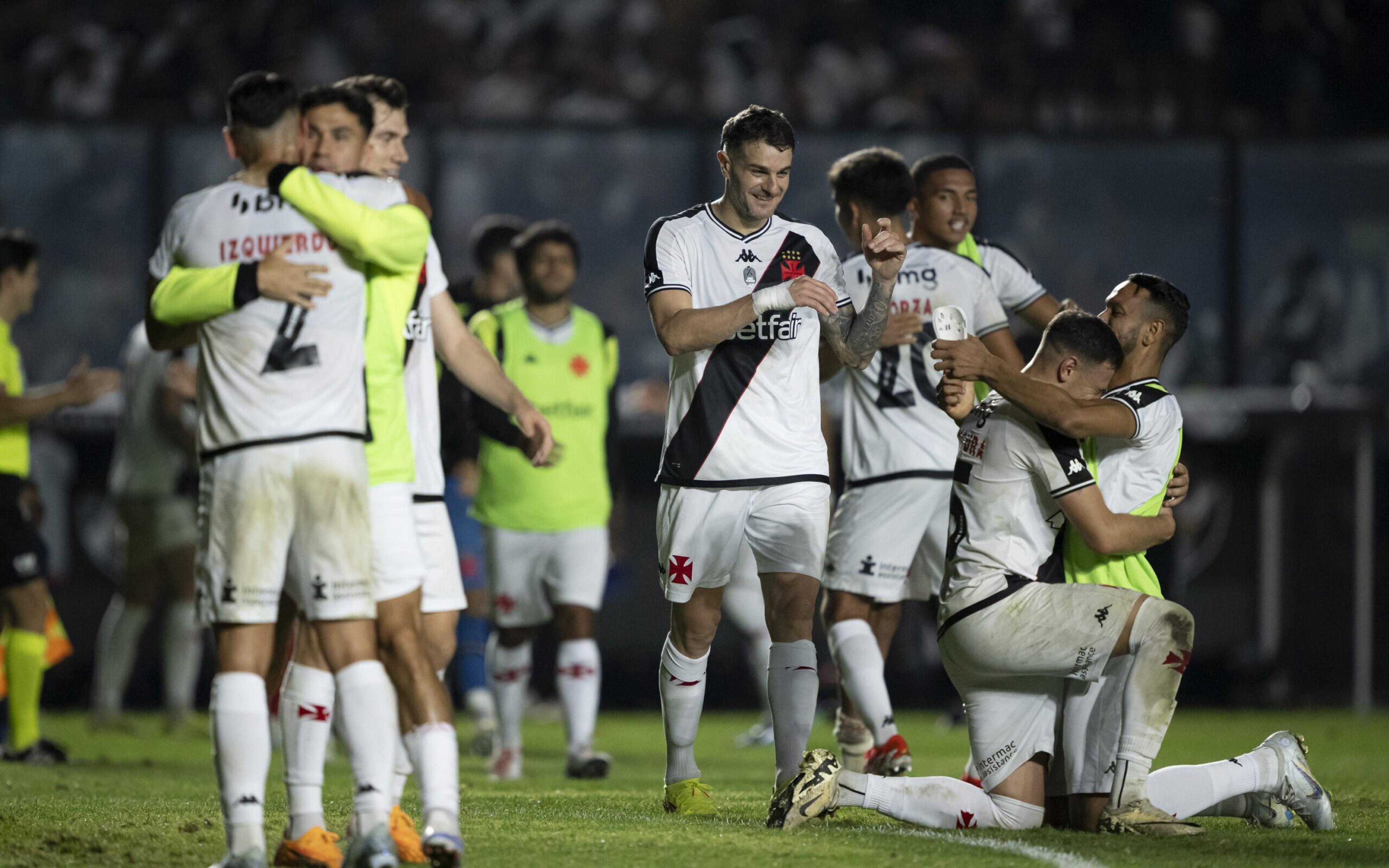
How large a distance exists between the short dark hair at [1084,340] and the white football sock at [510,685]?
354 cm

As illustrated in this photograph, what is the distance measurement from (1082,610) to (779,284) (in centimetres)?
143

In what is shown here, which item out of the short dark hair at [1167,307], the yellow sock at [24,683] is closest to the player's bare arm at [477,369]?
the short dark hair at [1167,307]

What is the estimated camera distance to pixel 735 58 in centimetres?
1475

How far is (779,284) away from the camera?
218 inches

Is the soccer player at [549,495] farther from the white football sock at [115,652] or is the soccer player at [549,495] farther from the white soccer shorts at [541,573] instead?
the white football sock at [115,652]

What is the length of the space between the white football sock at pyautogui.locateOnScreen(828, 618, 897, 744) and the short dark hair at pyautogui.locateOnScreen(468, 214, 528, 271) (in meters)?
3.27

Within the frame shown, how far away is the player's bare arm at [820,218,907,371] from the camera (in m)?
5.38

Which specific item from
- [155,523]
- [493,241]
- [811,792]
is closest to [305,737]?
[811,792]

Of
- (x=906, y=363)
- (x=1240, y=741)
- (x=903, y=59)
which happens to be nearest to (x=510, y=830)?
(x=906, y=363)

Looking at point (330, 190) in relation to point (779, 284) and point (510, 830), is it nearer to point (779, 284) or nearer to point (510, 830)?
point (779, 284)

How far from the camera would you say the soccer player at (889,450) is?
7012 mm

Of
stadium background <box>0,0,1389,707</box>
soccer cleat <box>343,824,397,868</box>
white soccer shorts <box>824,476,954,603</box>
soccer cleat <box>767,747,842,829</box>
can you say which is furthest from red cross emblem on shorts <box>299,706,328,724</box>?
stadium background <box>0,0,1389,707</box>

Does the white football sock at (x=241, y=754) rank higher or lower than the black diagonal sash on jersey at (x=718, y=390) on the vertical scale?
lower

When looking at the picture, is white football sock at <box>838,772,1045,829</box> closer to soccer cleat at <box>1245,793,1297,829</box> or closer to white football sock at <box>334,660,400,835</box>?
soccer cleat at <box>1245,793,1297,829</box>
